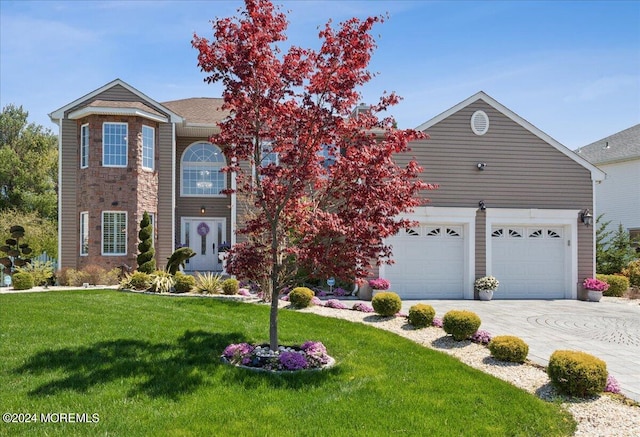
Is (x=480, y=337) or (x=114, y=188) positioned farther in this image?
(x=114, y=188)

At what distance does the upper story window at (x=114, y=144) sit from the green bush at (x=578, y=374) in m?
14.7

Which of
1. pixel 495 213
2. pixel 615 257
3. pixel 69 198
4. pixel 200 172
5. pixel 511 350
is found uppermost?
pixel 200 172

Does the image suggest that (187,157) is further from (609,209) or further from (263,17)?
(609,209)

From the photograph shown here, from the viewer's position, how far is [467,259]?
51.0ft

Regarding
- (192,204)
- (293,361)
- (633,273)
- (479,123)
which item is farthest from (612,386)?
(192,204)

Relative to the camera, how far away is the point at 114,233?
16.7m

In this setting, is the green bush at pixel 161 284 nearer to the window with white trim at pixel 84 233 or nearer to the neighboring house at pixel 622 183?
the window with white trim at pixel 84 233

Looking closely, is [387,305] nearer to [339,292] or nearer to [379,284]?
[379,284]

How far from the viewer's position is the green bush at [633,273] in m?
17.7

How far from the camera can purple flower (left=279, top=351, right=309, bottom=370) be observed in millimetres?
6637

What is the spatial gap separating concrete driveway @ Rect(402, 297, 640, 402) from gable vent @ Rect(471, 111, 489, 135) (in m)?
5.27

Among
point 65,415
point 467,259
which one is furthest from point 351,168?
point 467,259

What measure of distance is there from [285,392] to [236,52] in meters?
4.27

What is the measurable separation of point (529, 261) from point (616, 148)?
13686 mm
